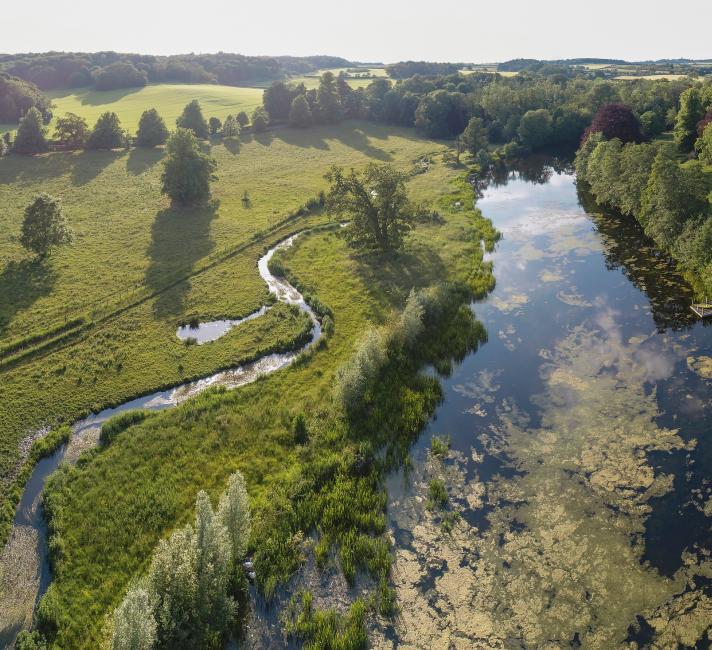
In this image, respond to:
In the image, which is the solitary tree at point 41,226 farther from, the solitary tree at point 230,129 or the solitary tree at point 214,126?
the solitary tree at point 214,126

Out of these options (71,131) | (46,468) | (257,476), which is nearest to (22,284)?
(46,468)

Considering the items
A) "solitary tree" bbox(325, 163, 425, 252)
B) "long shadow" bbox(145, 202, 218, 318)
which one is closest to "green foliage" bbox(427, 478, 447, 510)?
"long shadow" bbox(145, 202, 218, 318)

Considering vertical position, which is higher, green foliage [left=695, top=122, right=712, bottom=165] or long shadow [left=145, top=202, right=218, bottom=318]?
green foliage [left=695, top=122, right=712, bottom=165]

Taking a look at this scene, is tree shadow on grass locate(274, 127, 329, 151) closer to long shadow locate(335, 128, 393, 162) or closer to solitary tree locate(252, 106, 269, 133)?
solitary tree locate(252, 106, 269, 133)

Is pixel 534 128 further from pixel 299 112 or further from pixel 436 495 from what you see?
pixel 436 495

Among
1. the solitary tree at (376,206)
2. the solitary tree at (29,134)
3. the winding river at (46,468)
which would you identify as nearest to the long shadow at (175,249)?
the winding river at (46,468)

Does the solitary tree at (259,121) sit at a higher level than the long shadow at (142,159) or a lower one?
higher
